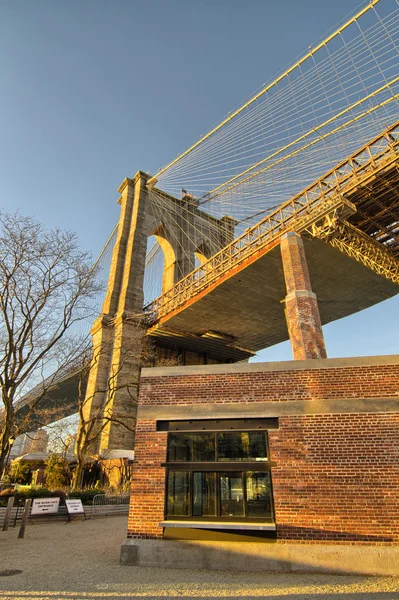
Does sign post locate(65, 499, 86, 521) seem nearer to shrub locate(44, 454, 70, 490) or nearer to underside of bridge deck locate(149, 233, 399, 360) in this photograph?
shrub locate(44, 454, 70, 490)

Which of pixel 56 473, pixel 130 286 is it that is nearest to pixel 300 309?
pixel 56 473

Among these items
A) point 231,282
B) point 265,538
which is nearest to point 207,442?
point 265,538

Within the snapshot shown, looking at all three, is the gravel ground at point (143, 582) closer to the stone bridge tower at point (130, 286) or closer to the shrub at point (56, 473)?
the stone bridge tower at point (130, 286)

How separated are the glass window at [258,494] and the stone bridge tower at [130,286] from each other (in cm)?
1344

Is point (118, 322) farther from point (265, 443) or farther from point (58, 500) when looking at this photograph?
point (265, 443)

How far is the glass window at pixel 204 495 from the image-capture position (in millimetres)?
7301

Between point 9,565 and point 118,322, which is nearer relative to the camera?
point 9,565

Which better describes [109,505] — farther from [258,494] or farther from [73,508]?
[258,494]

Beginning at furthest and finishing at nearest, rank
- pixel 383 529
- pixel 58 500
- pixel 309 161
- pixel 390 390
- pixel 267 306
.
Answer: pixel 267 306
pixel 309 161
pixel 58 500
pixel 390 390
pixel 383 529

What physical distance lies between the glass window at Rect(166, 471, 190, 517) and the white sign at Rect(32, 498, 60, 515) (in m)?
7.66

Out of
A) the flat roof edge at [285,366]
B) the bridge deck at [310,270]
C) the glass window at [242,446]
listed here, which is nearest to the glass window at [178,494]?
the glass window at [242,446]

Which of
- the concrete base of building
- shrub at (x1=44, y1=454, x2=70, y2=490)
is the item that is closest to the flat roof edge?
the concrete base of building

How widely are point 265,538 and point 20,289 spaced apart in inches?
502

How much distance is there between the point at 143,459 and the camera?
784 cm
